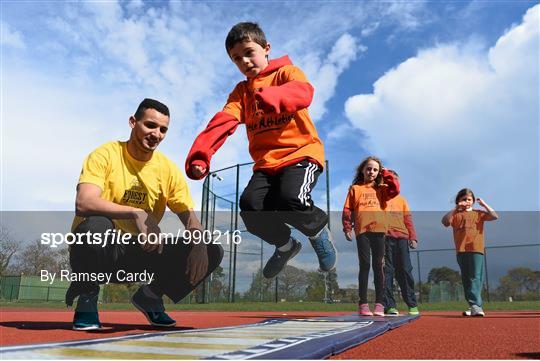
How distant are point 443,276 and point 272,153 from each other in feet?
43.8

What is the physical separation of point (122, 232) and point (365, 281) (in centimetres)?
249

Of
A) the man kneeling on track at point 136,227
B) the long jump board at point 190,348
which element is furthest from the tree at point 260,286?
the long jump board at point 190,348

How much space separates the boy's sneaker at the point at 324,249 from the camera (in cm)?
291

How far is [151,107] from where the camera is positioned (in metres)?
2.88

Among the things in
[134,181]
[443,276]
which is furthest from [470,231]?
[443,276]

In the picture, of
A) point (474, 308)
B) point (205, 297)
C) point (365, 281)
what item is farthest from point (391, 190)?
point (205, 297)

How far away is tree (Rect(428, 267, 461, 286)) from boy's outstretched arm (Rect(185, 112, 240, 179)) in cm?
1294

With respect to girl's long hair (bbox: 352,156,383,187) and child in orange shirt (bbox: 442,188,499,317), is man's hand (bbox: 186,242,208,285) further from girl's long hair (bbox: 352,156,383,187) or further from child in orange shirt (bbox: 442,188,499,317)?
child in orange shirt (bbox: 442,188,499,317)

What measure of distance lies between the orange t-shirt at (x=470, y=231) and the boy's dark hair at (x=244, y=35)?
143 inches

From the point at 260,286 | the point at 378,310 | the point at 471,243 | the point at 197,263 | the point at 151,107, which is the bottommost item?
the point at 378,310

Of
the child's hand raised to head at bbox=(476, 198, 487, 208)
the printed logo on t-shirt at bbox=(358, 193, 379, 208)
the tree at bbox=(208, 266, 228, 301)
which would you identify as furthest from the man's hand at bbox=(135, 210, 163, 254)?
the tree at bbox=(208, 266, 228, 301)

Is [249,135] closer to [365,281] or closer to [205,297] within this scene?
[365,281]

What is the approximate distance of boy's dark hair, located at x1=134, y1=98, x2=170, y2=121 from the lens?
288 centimetres
